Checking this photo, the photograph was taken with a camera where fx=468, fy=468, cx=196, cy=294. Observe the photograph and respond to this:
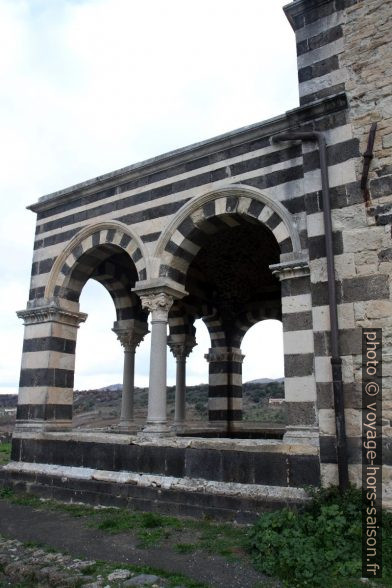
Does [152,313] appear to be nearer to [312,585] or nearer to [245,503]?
[245,503]

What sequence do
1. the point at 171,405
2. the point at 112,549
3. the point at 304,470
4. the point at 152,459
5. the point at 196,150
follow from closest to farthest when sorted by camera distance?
the point at 112,549 → the point at 304,470 → the point at 152,459 → the point at 196,150 → the point at 171,405

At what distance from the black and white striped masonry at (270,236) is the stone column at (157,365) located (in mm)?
19

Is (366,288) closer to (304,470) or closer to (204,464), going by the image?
(304,470)

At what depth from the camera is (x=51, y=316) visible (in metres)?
8.61

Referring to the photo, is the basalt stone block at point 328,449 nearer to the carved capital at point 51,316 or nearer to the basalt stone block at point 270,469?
the basalt stone block at point 270,469

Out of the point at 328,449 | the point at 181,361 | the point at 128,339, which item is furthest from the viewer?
the point at 181,361

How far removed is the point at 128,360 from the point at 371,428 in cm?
661

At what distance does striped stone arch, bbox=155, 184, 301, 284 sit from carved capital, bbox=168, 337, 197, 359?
16.9 feet

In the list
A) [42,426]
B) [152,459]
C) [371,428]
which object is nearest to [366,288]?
[371,428]

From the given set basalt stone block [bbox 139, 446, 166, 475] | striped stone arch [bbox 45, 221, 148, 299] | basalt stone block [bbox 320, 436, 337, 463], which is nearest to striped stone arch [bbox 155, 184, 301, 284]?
striped stone arch [bbox 45, 221, 148, 299]

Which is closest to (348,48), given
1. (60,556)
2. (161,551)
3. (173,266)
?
(173,266)

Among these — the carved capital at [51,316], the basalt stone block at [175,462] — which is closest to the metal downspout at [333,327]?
the basalt stone block at [175,462]

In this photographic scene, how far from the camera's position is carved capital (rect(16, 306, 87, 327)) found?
8.61 meters

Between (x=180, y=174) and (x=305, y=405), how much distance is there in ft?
14.1
